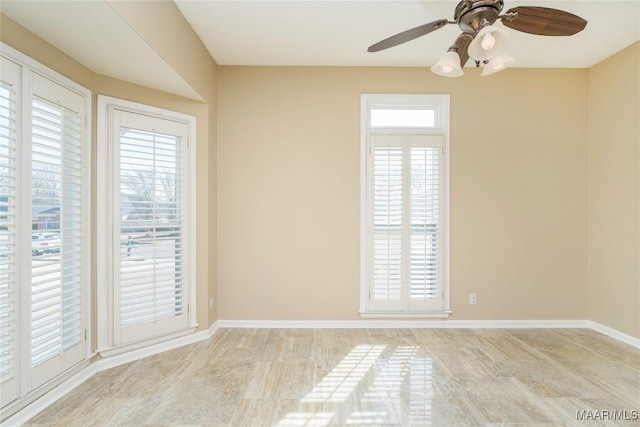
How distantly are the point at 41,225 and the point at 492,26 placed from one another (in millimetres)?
2912

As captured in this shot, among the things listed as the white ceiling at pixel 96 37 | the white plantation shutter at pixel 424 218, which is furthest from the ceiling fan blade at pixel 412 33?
the white plantation shutter at pixel 424 218

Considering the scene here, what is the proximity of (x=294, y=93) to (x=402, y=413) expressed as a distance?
3.12m

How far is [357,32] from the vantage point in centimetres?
299

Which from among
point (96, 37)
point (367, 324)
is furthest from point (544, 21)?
point (367, 324)

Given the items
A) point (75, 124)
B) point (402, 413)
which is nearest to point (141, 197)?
point (75, 124)

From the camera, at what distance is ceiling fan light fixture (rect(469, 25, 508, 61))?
1.67 meters

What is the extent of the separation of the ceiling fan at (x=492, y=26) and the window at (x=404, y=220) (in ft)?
5.37

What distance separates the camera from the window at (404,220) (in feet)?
11.9

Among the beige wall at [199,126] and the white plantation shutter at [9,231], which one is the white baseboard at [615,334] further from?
the white plantation shutter at [9,231]

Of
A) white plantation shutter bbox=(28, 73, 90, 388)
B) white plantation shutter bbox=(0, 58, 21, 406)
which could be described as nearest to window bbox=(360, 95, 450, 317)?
white plantation shutter bbox=(28, 73, 90, 388)

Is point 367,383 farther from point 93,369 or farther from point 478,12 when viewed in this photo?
point 478,12

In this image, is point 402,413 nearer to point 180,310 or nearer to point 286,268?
point 286,268

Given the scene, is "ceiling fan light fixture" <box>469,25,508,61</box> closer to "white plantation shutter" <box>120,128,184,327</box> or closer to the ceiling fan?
the ceiling fan

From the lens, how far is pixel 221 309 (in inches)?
146
